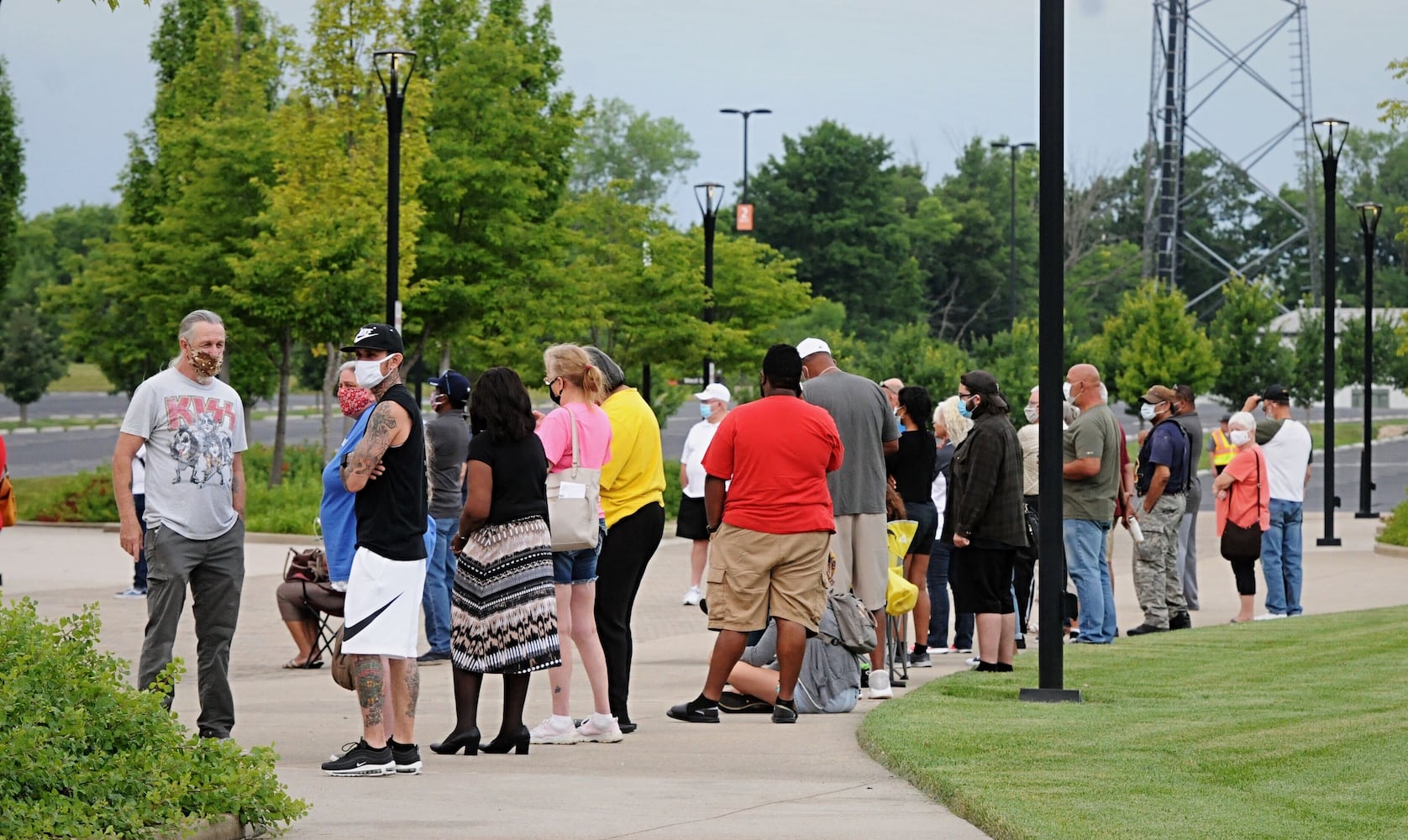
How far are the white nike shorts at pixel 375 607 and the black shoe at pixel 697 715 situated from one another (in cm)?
233

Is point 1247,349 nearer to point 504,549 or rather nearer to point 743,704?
point 743,704

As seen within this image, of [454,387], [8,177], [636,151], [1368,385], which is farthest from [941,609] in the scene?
[636,151]

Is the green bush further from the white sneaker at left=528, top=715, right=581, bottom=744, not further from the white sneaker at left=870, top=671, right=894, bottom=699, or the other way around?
the white sneaker at left=870, top=671, right=894, bottom=699

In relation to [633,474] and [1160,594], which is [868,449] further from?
[1160,594]

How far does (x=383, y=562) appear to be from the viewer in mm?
7551

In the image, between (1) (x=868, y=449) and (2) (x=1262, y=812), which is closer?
(2) (x=1262, y=812)

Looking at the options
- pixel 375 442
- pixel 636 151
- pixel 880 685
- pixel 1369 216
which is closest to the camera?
pixel 375 442

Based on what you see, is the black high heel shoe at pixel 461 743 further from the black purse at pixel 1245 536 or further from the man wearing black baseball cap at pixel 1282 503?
the man wearing black baseball cap at pixel 1282 503

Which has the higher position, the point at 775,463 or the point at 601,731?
the point at 775,463

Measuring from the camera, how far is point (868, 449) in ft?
33.7

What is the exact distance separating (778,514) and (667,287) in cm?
2412

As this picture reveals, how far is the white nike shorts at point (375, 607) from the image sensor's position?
7.52 metres

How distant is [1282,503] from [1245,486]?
1.17 metres

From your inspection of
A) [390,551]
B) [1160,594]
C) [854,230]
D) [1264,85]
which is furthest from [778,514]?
[854,230]
